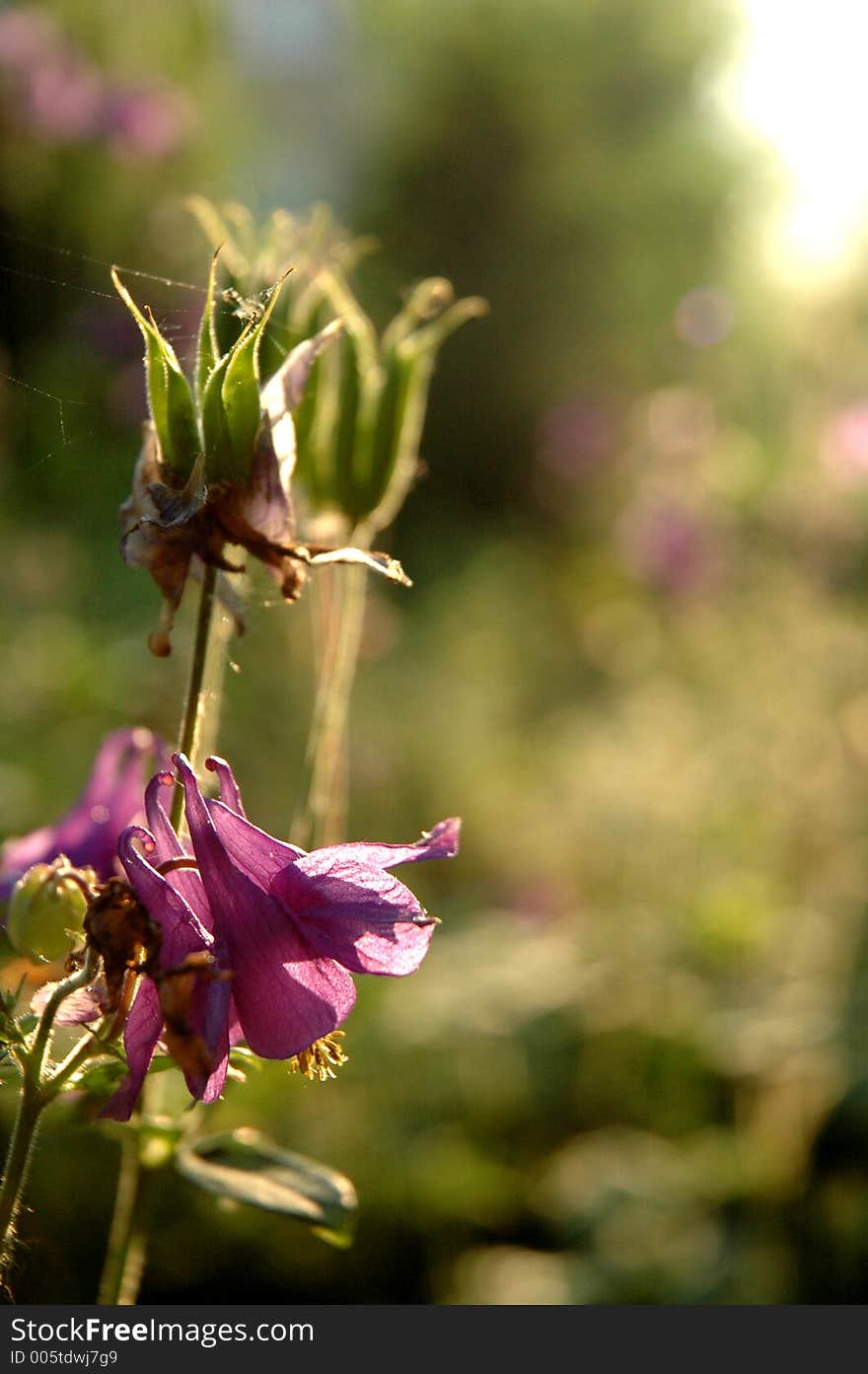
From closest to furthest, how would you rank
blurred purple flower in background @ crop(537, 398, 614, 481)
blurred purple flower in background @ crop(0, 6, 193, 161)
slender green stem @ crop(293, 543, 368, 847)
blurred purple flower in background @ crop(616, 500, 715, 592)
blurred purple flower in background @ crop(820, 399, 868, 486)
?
slender green stem @ crop(293, 543, 368, 847)
blurred purple flower in background @ crop(820, 399, 868, 486)
blurred purple flower in background @ crop(616, 500, 715, 592)
blurred purple flower in background @ crop(0, 6, 193, 161)
blurred purple flower in background @ crop(537, 398, 614, 481)

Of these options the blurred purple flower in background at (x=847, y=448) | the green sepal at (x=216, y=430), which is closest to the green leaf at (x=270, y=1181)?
the green sepal at (x=216, y=430)

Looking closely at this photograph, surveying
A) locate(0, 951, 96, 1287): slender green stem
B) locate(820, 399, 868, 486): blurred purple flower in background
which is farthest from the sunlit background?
locate(0, 951, 96, 1287): slender green stem

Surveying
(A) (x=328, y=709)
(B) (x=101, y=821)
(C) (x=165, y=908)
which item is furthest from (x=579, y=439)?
(C) (x=165, y=908)

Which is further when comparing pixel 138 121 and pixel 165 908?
pixel 138 121

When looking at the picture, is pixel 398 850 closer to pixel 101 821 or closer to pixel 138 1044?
pixel 138 1044

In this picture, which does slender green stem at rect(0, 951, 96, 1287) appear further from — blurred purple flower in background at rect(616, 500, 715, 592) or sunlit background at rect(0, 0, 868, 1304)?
blurred purple flower in background at rect(616, 500, 715, 592)

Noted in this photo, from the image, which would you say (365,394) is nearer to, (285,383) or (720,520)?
(285,383)

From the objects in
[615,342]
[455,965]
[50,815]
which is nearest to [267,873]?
[50,815]

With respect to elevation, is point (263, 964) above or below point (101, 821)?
below

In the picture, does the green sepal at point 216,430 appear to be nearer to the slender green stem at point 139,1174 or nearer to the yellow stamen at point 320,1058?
the slender green stem at point 139,1174
